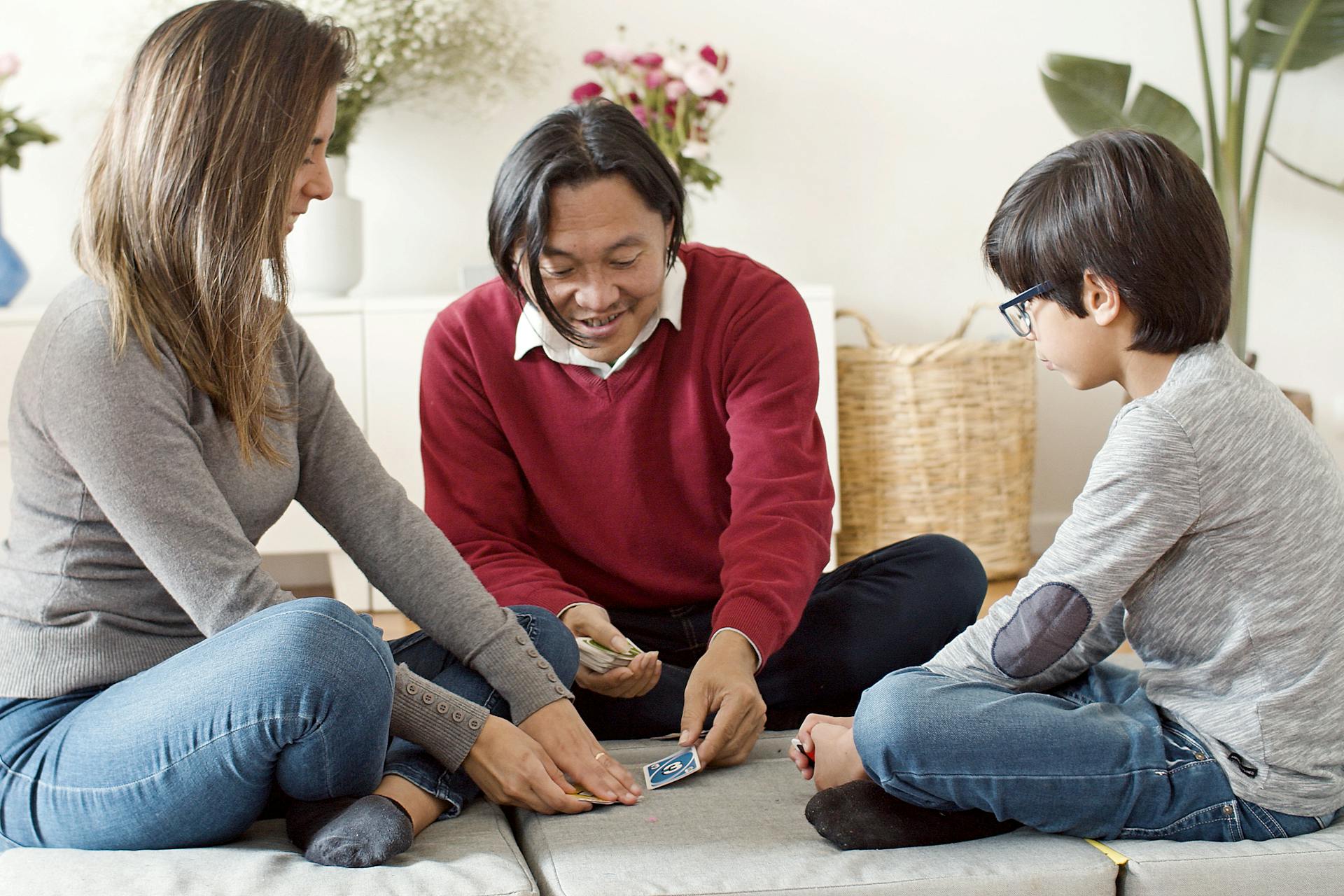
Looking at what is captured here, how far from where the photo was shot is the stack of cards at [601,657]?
1.39 m

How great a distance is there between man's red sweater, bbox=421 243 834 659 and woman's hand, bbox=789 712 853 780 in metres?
0.31

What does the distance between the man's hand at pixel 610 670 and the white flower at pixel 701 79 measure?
1525 mm

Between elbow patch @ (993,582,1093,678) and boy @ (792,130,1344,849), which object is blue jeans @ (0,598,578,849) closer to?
boy @ (792,130,1344,849)

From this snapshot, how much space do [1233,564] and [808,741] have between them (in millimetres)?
433

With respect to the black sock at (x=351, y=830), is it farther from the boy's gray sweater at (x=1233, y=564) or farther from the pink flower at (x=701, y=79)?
the pink flower at (x=701, y=79)

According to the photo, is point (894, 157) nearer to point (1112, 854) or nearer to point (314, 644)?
point (1112, 854)

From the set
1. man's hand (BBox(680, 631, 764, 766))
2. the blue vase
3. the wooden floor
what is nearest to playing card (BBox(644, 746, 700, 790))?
man's hand (BBox(680, 631, 764, 766))

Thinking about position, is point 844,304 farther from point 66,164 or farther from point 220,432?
point 220,432

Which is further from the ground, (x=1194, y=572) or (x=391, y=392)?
(x=1194, y=572)

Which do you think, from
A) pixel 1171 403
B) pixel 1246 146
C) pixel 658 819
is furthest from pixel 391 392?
pixel 1246 146

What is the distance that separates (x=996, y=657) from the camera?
3.74ft

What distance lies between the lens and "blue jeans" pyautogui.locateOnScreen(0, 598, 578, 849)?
99 cm

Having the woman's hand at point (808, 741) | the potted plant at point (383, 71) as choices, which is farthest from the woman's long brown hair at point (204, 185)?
the potted plant at point (383, 71)

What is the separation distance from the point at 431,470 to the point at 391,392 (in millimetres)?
997
